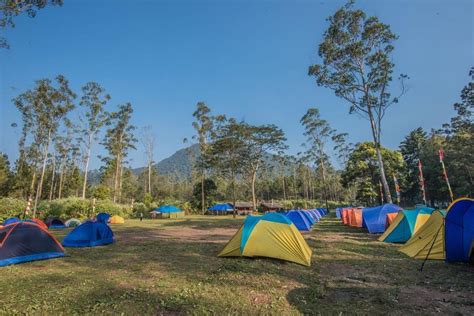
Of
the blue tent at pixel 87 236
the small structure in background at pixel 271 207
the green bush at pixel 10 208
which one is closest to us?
the blue tent at pixel 87 236

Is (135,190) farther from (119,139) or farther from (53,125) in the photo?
(53,125)

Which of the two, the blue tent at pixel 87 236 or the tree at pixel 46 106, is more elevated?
the tree at pixel 46 106

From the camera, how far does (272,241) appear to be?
26.3 feet

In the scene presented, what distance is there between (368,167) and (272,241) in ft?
120

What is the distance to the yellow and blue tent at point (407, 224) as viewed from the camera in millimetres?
11195

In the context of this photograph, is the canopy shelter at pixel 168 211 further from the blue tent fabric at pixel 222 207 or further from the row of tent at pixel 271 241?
the row of tent at pixel 271 241

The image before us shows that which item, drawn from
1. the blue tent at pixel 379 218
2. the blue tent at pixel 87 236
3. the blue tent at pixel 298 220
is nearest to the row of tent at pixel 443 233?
the blue tent at pixel 379 218

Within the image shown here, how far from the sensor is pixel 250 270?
692cm

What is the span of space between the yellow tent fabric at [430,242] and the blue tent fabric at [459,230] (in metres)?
0.27

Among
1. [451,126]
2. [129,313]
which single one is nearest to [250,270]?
[129,313]

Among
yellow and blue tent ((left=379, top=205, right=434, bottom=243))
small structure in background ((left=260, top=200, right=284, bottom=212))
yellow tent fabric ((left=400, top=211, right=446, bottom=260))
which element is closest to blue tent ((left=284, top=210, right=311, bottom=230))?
yellow and blue tent ((left=379, top=205, right=434, bottom=243))

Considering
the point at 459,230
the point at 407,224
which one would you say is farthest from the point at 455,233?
the point at 407,224

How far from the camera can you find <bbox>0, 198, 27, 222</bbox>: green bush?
932 inches

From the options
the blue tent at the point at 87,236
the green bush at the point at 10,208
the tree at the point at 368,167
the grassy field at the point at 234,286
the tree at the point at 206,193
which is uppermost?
the tree at the point at 368,167
